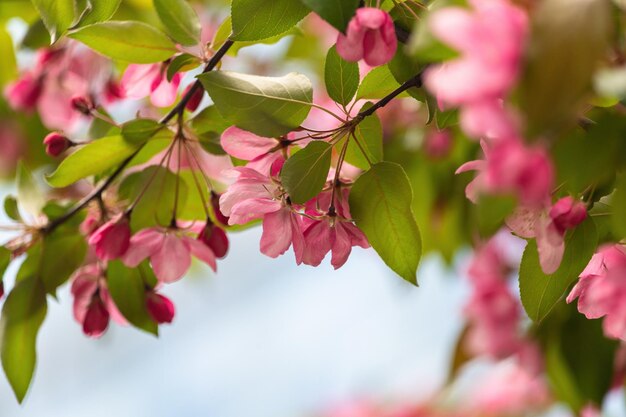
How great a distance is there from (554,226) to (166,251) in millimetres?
314

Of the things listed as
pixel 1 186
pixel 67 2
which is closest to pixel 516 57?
pixel 67 2

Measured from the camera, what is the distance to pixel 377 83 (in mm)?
616

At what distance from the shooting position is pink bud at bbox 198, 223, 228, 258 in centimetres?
69

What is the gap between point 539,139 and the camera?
1.09 ft

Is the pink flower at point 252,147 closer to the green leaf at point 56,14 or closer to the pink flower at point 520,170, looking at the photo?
the green leaf at point 56,14

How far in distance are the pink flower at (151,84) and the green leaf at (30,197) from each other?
0.16m

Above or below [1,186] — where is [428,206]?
above

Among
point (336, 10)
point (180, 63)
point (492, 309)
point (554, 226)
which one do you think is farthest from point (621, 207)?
point (492, 309)

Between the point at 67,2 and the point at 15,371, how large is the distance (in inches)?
12.6

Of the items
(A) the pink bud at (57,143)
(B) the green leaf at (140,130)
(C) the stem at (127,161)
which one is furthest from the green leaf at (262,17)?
(A) the pink bud at (57,143)

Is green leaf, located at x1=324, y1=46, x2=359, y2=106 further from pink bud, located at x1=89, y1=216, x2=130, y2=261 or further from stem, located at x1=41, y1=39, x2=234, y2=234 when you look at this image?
pink bud, located at x1=89, y1=216, x2=130, y2=261

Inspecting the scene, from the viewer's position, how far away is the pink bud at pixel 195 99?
26.1 inches

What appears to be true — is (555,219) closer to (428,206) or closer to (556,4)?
(556,4)

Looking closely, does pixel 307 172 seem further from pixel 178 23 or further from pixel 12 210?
pixel 12 210
